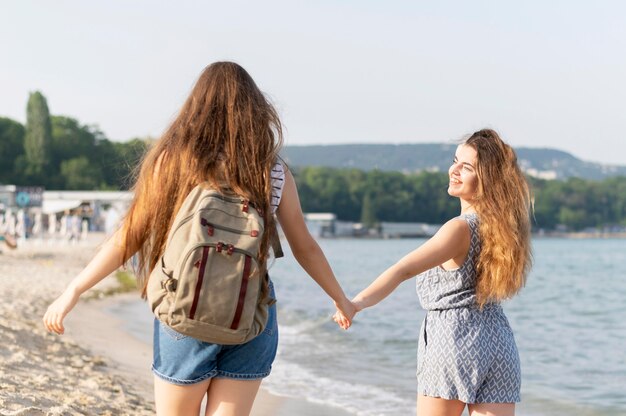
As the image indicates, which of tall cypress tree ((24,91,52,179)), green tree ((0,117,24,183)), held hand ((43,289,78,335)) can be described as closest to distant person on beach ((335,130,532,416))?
held hand ((43,289,78,335))

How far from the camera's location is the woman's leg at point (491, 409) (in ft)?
10.9

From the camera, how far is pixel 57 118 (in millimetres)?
111562

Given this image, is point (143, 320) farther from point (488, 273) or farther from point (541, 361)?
point (488, 273)

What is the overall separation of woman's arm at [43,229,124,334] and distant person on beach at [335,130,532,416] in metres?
0.93

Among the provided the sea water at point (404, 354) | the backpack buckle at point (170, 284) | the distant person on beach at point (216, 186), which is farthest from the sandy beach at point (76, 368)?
the backpack buckle at point (170, 284)

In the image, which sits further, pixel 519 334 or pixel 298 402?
pixel 519 334

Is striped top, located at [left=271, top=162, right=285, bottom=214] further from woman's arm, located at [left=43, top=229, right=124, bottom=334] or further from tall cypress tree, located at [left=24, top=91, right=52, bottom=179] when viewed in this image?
tall cypress tree, located at [left=24, top=91, right=52, bottom=179]

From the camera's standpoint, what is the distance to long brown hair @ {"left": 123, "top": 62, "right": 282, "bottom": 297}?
110 inches

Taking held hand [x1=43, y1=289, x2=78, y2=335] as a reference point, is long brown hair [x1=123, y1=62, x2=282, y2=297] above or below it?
above

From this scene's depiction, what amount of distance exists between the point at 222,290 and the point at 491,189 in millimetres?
1283

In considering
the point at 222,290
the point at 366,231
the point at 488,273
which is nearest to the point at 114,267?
the point at 222,290

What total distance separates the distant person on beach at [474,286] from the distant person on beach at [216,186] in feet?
2.15

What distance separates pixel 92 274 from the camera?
2.94 metres

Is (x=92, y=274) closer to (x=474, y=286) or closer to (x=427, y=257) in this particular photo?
(x=427, y=257)
